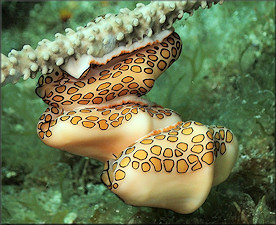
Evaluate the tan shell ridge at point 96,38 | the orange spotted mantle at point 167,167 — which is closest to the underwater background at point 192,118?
the tan shell ridge at point 96,38

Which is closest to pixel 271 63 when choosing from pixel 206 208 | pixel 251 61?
pixel 251 61

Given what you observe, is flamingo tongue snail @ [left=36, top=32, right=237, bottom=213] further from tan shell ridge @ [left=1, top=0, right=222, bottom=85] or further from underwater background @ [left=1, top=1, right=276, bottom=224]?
underwater background @ [left=1, top=1, right=276, bottom=224]

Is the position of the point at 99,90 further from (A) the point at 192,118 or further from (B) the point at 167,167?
(A) the point at 192,118

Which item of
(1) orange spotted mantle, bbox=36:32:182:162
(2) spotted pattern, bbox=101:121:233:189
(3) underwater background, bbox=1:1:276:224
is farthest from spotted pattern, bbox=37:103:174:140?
(3) underwater background, bbox=1:1:276:224

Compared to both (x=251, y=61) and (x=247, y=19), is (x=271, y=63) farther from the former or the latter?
(x=247, y=19)

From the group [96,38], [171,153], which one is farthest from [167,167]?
[96,38]

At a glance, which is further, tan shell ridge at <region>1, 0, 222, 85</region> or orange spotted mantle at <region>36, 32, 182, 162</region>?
orange spotted mantle at <region>36, 32, 182, 162</region>

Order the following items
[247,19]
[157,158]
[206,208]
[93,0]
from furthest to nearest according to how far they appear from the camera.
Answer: [93,0], [247,19], [206,208], [157,158]
